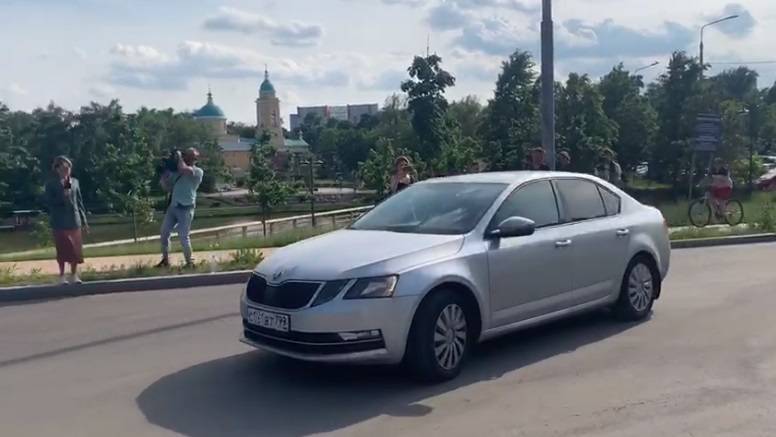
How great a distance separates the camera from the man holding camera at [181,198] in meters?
13.4

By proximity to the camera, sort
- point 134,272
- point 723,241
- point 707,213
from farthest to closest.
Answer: point 707,213
point 723,241
point 134,272

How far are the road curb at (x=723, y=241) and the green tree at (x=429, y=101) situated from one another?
33.1 meters

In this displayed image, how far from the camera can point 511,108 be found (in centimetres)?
5231

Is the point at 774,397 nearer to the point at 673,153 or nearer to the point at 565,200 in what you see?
the point at 565,200

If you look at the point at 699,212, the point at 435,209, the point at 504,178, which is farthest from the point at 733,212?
the point at 435,209

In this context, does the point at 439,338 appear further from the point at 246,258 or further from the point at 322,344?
the point at 246,258

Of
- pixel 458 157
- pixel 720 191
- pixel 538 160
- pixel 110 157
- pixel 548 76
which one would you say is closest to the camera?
pixel 538 160

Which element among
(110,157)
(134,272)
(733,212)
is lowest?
(733,212)

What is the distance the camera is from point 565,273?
822 centimetres

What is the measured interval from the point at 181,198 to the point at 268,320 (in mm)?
6781

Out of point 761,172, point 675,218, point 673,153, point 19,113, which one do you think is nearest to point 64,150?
point 19,113

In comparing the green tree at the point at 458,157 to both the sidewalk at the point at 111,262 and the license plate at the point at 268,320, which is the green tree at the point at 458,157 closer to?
the sidewalk at the point at 111,262

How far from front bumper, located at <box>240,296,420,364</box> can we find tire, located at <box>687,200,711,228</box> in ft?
54.0

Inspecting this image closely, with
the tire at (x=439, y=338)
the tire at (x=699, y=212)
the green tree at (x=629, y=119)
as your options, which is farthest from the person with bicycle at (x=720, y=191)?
the green tree at (x=629, y=119)
